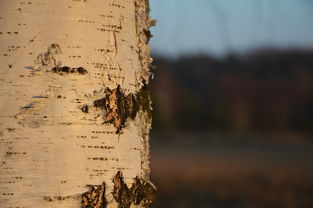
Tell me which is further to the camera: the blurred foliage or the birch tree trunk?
the blurred foliage

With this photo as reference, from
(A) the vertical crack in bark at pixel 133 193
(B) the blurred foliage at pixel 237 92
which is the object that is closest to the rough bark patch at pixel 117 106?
(A) the vertical crack in bark at pixel 133 193

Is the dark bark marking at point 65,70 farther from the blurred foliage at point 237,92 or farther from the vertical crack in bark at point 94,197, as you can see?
the blurred foliage at point 237,92

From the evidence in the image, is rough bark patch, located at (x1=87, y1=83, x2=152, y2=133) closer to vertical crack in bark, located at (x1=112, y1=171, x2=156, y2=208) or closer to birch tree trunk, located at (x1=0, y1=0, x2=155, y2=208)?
birch tree trunk, located at (x1=0, y1=0, x2=155, y2=208)

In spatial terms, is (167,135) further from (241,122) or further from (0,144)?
(0,144)

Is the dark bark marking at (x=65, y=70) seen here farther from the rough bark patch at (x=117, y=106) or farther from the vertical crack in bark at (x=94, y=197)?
the vertical crack in bark at (x=94, y=197)

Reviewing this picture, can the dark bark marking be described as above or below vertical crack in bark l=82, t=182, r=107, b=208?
above

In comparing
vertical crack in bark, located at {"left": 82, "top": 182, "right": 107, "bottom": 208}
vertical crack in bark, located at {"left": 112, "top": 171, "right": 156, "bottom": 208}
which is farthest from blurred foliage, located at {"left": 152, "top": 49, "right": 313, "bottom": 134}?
vertical crack in bark, located at {"left": 82, "top": 182, "right": 107, "bottom": 208}

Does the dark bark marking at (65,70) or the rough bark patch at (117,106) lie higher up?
the dark bark marking at (65,70)

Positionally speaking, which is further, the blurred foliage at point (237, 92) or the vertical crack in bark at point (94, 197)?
the blurred foliage at point (237, 92)
